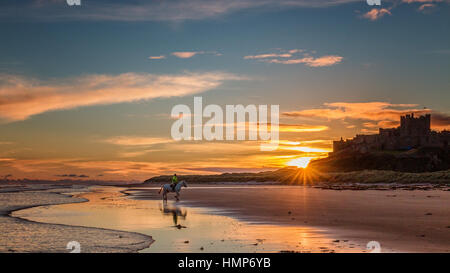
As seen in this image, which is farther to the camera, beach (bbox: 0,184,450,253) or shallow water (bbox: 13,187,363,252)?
beach (bbox: 0,184,450,253)

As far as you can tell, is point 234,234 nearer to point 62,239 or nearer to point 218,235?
point 218,235

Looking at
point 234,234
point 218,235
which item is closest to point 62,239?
point 218,235

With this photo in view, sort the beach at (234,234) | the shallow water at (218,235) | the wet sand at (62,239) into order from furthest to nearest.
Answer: the wet sand at (62,239)
the beach at (234,234)
the shallow water at (218,235)

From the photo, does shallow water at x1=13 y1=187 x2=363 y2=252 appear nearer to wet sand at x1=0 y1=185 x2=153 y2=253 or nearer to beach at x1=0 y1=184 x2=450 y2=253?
beach at x1=0 y1=184 x2=450 y2=253

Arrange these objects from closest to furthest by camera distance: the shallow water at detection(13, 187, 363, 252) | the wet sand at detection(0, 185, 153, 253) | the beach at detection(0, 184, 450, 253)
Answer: the shallow water at detection(13, 187, 363, 252) < the beach at detection(0, 184, 450, 253) < the wet sand at detection(0, 185, 153, 253)

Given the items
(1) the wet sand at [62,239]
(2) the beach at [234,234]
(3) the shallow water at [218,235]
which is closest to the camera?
(3) the shallow water at [218,235]

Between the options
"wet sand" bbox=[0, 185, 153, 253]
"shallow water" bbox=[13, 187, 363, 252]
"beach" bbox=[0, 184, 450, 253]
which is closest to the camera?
"shallow water" bbox=[13, 187, 363, 252]

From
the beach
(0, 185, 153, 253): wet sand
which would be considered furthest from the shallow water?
(0, 185, 153, 253): wet sand

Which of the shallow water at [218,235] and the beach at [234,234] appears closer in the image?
the shallow water at [218,235]

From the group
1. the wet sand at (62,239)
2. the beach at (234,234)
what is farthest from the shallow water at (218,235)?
the wet sand at (62,239)

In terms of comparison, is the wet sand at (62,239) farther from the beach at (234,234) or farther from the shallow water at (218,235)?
the shallow water at (218,235)
